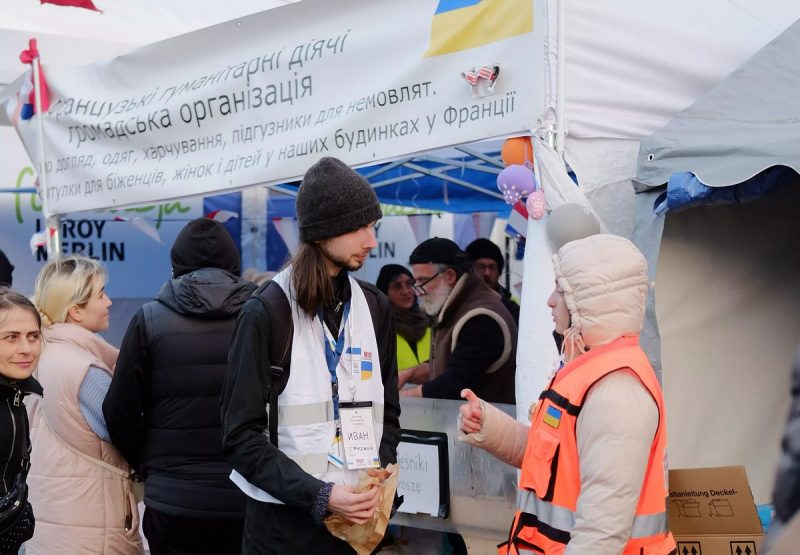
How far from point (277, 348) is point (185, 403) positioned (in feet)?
3.25

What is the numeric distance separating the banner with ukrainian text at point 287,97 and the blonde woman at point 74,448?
0.85 m

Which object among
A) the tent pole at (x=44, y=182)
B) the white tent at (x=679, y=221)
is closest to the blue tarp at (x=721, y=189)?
the white tent at (x=679, y=221)

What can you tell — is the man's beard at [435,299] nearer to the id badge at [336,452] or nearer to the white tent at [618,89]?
the white tent at [618,89]

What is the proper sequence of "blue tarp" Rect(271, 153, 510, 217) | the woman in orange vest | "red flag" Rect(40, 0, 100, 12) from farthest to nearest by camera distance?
"blue tarp" Rect(271, 153, 510, 217) → "red flag" Rect(40, 0, 100, 12) → the woman in orange vest

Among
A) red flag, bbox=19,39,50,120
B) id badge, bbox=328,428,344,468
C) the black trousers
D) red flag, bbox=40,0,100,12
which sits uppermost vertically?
red flag, bbox=40,0,100,12

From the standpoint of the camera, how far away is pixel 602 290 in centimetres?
229

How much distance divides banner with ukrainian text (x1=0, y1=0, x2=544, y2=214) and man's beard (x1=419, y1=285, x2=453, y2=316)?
5.45 feet

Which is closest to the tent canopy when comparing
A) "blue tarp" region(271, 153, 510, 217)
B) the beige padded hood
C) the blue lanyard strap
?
"blue tarp" region(271, 153, 510, 217)

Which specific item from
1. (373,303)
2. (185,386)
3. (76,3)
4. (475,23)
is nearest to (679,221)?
(475,23)

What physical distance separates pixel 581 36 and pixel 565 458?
1.63m

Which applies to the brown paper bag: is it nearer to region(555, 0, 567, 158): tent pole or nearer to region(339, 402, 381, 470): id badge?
region(339, 402, 381, 470): id badge

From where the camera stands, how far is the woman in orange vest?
2127mm

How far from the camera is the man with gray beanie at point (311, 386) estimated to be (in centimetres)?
250

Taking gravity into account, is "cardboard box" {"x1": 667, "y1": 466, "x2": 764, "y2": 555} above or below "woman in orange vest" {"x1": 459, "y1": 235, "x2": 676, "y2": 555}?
below
